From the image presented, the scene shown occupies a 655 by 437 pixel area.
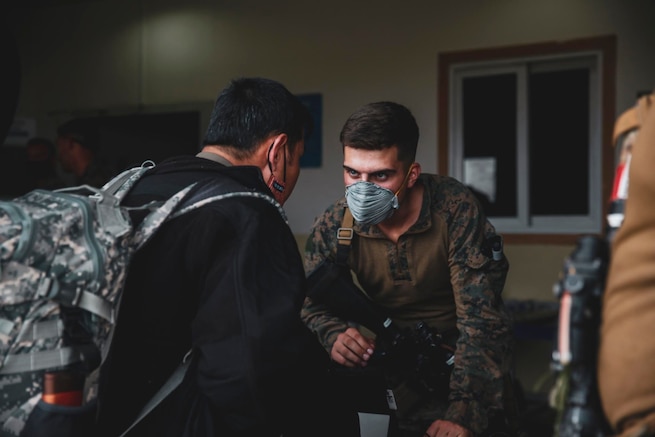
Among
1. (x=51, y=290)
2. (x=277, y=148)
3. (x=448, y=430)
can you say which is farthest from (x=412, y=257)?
(x=51, y=290)

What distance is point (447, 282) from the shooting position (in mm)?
2414

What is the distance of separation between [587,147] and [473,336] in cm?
366

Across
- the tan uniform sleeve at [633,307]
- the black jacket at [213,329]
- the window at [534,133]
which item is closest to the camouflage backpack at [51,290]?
the black jacket at [213,329]

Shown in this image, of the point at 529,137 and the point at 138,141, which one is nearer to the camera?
the point at 529,137

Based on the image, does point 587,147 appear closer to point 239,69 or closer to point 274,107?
point 239,69

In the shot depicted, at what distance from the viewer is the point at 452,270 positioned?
7.64 feet

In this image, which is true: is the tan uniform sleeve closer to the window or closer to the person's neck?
the person's neck

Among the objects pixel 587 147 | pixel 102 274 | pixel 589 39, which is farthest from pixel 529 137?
pixel 102 274

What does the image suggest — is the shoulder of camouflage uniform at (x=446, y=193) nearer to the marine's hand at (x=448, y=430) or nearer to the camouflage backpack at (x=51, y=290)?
the marine's hand at (x=448, y=430)

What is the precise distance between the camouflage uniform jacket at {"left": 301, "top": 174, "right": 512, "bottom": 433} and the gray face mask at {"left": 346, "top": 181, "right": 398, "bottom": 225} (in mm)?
93

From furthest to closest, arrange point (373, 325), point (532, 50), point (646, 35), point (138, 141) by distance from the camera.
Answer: point (138, 141)
point (532, 50)
point (646, 35)
point (373, 325)

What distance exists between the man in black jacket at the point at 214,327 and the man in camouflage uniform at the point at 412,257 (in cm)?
74

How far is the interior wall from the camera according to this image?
17.8 feet

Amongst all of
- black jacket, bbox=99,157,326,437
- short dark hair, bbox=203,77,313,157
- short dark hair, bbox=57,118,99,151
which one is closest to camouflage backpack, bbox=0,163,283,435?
black jacket, bbox=99,157,326,437
